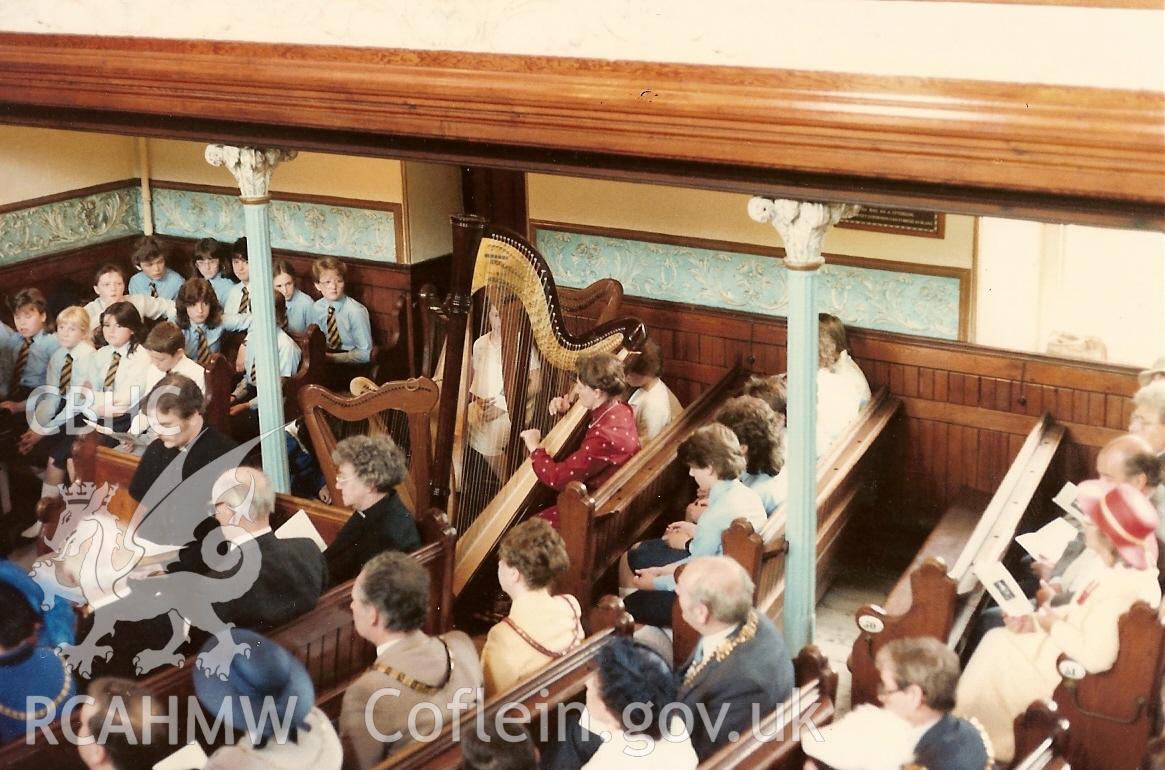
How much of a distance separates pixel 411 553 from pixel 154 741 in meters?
1.65

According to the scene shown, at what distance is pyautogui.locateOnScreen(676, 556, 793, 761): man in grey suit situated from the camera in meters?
4.61

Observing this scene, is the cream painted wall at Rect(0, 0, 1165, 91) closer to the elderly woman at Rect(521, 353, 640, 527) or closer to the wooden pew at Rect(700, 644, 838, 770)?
the elderly woman at Rect(521, 353, 640, 527)

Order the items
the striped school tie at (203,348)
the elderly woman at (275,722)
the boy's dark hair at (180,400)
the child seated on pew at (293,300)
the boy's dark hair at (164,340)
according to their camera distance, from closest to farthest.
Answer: the elderly woman at (275,722)
the boy's dark hair at (180,400)
the boy's dark hair at (164,340)
the striped school tie at (203,348)
the child seated on pew at (293,300)

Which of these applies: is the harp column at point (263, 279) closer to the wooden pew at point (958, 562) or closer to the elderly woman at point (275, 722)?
the elderly woman at point (275, 722)

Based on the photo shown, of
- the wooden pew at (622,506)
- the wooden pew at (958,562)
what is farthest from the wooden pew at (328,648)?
the wooden pew at (958,562)

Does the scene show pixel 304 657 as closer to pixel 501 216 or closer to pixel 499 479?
pixel 499 479

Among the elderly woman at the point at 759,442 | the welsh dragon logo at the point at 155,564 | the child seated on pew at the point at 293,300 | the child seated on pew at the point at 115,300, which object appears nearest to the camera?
the welsh dragon logo at the point at 155,564

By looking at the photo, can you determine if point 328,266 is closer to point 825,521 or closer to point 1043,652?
point 825,521

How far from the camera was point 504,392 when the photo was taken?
7258 mm

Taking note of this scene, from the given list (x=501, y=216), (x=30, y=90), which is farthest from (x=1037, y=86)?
(x=501, y=216)

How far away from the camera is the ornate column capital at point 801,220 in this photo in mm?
5012

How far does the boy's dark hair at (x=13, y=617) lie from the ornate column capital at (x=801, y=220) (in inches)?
109

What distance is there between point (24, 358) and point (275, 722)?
482 cm

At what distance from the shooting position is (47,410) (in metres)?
8.10
